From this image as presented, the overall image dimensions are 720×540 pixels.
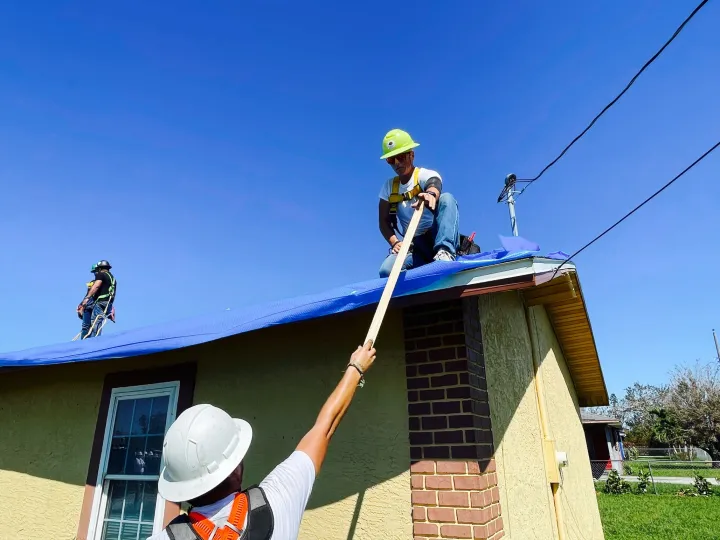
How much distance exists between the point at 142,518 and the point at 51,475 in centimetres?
145

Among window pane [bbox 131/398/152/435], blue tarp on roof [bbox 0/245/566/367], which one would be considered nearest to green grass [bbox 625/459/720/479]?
window pane [bbox 131/398/152/435]

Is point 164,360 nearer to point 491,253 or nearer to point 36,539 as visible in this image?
point 36,539

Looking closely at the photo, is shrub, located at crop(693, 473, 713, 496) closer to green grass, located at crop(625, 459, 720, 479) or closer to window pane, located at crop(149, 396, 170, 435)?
green grass, located at crop(625, 459, 720, 479)

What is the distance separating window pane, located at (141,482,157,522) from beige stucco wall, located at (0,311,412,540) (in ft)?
2.69

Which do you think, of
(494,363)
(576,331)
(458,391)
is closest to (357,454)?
(458,391)

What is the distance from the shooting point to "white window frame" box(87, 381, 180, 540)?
4508 mm

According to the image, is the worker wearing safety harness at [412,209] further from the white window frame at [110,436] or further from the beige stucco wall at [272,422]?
the white window frame at [110,436]

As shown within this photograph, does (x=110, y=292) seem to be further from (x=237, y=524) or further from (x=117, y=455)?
(x=237, y=524)

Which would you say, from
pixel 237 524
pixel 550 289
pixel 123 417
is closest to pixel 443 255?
pixel 550 289

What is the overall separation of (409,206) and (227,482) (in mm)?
2686

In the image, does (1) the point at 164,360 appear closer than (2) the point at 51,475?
Yes

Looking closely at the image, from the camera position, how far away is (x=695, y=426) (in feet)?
129

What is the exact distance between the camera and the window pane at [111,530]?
4520mm

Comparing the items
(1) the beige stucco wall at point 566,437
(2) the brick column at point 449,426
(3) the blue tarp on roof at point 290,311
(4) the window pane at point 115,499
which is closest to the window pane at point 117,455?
(4) the window pane at point 115,499
